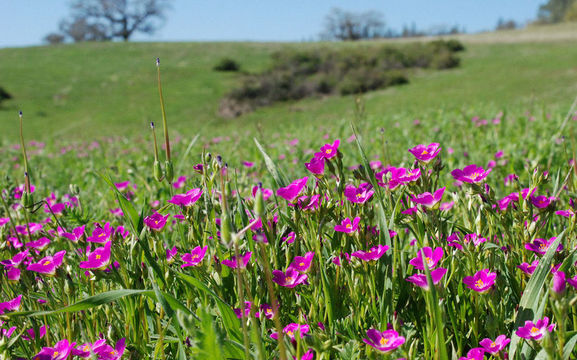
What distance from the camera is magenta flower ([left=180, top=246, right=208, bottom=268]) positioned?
4.17ft

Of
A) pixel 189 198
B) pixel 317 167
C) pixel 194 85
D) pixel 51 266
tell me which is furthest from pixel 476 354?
pixel 194 85

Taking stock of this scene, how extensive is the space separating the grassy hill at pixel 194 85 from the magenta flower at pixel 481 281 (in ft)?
31.1

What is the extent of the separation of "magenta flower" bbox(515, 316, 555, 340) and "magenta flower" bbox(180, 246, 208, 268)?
2.71 feet

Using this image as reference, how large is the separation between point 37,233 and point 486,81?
17.9 meters

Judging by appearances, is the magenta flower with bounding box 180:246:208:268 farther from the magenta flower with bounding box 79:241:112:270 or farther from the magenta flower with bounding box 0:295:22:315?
the magenta flower with bounding box 0:295:22:315

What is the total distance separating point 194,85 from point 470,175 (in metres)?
22.7

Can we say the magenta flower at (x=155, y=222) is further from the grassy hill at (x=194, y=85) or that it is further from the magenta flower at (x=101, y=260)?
the grassy hill at (x=194, y=85)

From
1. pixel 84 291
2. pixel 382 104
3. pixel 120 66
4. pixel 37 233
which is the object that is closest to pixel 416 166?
pixel 84 291

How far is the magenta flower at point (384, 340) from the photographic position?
36.7 inches

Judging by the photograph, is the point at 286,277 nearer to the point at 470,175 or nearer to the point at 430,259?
the point at 430,259

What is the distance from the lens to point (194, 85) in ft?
75.0

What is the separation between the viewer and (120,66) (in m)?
27.2

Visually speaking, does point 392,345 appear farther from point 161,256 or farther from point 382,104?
point 382,104

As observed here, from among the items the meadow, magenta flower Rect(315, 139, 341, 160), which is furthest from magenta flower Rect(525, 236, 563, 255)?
magenta flower Rect(315, 139, 341, 160)
